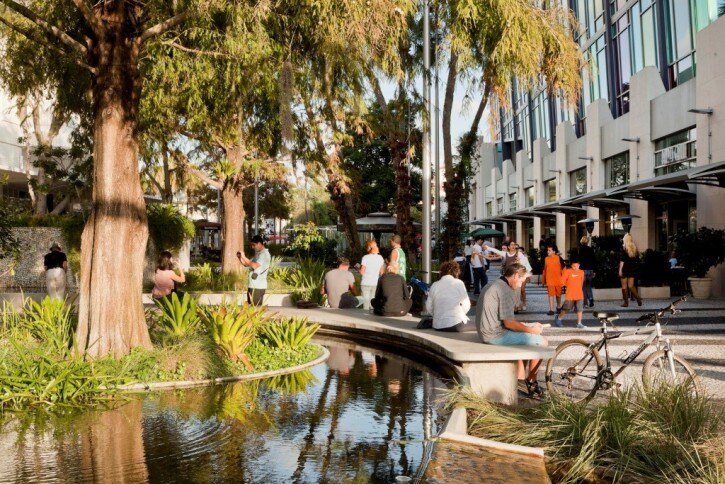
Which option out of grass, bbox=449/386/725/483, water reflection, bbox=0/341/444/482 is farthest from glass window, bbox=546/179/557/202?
grass, bbox=449/386/725/483

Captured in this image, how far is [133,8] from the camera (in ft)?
34.6

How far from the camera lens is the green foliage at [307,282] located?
1923 centimetres

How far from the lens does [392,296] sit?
15219mm

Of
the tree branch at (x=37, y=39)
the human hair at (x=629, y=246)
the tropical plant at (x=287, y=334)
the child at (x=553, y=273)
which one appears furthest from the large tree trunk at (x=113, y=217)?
the human hair at (x=629, y=246)

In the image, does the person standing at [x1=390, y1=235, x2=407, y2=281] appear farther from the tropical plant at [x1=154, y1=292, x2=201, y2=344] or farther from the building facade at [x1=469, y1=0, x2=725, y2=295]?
the tropical plant at [x1=154, y1=292, x2=201, y2=344]

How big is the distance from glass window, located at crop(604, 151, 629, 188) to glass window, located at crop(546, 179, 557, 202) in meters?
10.9

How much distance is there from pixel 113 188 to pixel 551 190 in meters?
41.5

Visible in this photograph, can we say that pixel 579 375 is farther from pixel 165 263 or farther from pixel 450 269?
pixel 165 263

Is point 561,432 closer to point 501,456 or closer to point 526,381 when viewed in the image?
point 501,456

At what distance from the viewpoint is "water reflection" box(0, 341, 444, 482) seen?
5938 mm

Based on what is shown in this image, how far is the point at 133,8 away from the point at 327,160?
354 inches

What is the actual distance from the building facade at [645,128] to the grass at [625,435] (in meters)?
10.8

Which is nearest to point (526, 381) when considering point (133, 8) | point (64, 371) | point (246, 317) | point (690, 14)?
point (246, 317)

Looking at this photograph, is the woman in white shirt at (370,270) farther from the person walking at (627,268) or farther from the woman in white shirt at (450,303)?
the person walking at (627,268)
